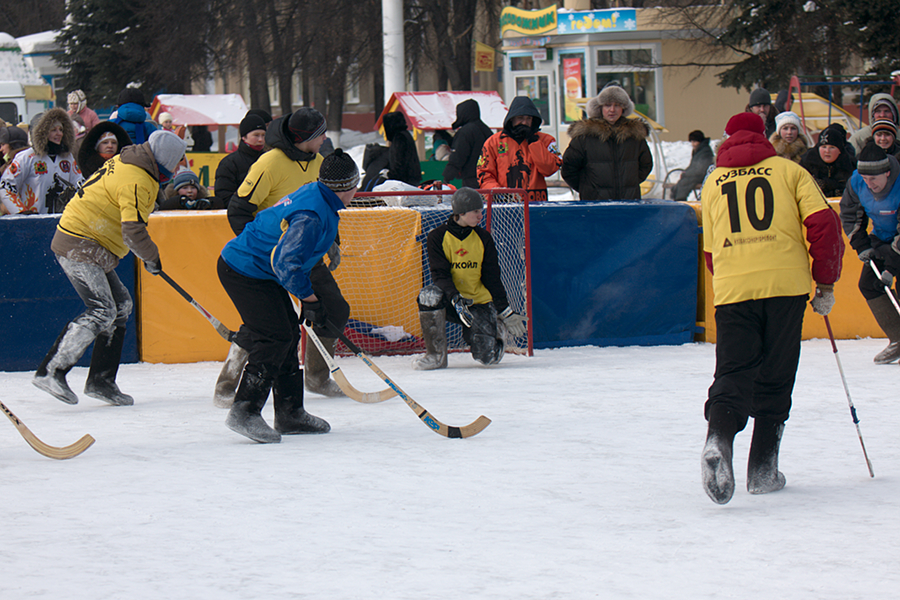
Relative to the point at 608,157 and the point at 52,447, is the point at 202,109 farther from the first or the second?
the point at 52,447

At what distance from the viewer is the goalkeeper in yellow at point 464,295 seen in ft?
23.9

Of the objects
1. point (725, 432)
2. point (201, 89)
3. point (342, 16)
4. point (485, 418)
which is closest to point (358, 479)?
point (485, 418)

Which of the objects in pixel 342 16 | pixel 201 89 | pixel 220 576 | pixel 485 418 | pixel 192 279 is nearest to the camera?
pixel 220 576

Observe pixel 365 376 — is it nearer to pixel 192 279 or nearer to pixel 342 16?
pixel 192 279

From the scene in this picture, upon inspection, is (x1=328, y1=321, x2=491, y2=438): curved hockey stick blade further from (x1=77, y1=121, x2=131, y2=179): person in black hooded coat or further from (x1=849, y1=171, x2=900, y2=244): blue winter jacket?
(x1=849, y1=171, x2=900, y2=244): blue winter jacket

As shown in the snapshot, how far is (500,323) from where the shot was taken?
7430 millimetres

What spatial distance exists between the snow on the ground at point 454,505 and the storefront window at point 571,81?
52.8 feet

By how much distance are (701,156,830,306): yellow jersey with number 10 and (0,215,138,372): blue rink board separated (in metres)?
5.17

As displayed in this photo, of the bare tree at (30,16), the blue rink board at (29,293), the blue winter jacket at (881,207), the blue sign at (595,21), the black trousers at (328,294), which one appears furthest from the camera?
the bare tree at (30,16)

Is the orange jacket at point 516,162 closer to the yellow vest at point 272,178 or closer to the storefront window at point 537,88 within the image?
the yellow vest at point 272,178

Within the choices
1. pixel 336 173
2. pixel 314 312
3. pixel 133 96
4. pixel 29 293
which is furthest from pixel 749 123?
pixel 133 96

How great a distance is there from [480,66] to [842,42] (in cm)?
746

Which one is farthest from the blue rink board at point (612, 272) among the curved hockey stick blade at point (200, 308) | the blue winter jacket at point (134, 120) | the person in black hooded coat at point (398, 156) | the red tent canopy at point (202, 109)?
the red tent canopy at point (202, 109)

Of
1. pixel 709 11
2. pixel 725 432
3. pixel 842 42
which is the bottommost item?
pixel 725 432
